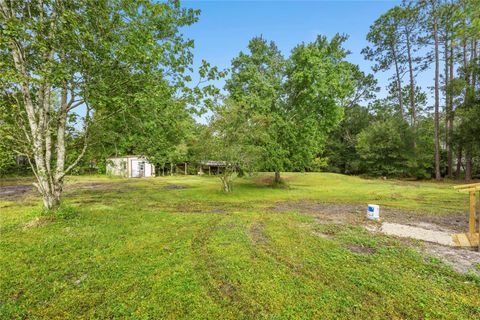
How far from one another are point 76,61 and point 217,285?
6.22 metres

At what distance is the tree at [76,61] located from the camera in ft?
15.9

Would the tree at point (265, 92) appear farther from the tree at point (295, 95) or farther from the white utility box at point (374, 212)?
the white utility box at point (374, 212)

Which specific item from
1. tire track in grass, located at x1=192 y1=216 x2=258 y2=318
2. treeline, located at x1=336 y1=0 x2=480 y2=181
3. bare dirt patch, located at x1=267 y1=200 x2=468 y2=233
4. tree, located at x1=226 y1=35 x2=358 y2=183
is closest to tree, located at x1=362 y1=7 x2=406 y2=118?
treeline, located at x1=336 y1=0 x2=480 y2=181

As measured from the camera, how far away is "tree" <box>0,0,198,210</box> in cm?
486

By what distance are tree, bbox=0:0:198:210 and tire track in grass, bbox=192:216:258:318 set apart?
3.95 meters

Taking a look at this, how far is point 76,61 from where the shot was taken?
5293mm

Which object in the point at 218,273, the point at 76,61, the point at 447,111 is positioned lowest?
the point at 218,273

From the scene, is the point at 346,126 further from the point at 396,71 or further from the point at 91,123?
the point at 91,123

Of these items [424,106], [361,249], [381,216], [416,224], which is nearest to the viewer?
[361,249]

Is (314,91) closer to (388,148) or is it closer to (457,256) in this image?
(457,256)

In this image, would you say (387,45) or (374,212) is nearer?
(374,212)

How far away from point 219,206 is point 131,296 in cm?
582

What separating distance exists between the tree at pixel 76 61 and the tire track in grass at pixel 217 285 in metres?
3.95

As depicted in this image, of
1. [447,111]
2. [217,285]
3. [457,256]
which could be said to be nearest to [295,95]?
[457,256]
